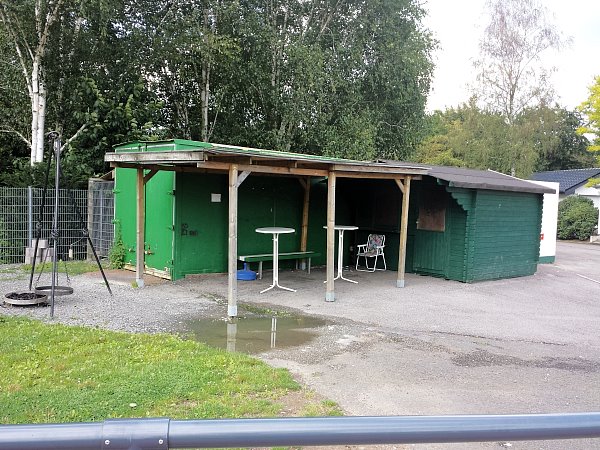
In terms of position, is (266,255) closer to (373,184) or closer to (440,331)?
(373,184)

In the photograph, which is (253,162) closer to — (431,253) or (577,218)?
(431,253)

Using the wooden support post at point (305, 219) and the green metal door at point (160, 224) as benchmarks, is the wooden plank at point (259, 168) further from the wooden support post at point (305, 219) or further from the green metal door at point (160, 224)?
the wooden support post at point (305, 219)

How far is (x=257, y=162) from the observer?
7750 millimetres

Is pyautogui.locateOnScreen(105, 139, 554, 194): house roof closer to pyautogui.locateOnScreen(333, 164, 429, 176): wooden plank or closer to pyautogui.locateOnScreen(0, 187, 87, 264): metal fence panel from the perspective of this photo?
pyautogui.locateOnScreen(333, 164, 429, 176): wooden plank

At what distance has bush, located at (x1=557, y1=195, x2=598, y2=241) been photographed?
80.4 ft

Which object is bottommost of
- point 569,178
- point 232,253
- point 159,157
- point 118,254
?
point 118,254

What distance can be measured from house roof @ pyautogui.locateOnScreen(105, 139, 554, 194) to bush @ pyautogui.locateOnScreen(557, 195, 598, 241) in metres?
16.0

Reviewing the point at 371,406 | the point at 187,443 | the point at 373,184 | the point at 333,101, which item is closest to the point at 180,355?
the point at 371,406

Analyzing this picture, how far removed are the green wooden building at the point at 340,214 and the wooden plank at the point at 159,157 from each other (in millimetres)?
157

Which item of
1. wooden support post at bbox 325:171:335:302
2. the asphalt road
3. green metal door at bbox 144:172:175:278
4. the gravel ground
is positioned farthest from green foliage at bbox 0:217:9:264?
wooden support post at bbox 325:171:335:302

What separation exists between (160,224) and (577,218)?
70.4 ft

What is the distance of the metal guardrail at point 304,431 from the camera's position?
1042mm

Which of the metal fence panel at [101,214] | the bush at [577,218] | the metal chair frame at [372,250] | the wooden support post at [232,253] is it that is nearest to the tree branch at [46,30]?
the metal fence panel at [101,214]

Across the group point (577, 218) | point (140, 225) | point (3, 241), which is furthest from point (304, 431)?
point (577, 218)
